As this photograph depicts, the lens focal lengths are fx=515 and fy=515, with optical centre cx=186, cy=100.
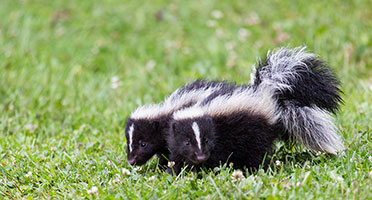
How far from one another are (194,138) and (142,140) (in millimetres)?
867

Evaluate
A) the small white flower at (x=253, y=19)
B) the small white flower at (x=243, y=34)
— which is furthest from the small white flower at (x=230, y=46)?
the small white flower at (x=253, y=19)

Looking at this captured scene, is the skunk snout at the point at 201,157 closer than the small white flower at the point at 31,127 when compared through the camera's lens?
Yes

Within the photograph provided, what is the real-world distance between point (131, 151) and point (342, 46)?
211 inches

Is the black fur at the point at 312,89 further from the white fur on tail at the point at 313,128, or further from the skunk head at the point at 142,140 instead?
the skunk head at the point at 142,140

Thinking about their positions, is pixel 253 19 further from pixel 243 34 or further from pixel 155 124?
pixel 155 124

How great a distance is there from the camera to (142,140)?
17.8 ft

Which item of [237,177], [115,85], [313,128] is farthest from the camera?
[115,85]

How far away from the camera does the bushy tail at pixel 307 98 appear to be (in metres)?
5.17

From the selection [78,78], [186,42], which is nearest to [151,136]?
[78,78]

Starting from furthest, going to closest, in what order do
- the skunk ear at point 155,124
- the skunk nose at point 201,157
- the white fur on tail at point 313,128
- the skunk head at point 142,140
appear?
the skunk ear at point 155,124, the skunk head at point 142,140, the white fur on tail at point 313,128, the skunk nose at point 201,157

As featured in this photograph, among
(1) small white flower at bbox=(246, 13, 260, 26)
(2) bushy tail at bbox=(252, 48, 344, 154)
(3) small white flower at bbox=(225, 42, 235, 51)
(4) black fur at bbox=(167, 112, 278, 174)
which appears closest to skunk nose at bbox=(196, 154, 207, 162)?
(4) black fur at bbox=(167, 112, 278, 174)

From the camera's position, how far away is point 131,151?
211 inches

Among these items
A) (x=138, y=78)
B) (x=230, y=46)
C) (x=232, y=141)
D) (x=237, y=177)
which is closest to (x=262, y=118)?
(x=232, y=141)

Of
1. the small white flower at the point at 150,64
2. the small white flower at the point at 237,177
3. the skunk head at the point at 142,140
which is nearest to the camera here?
the small white flower at the point at 237,177
